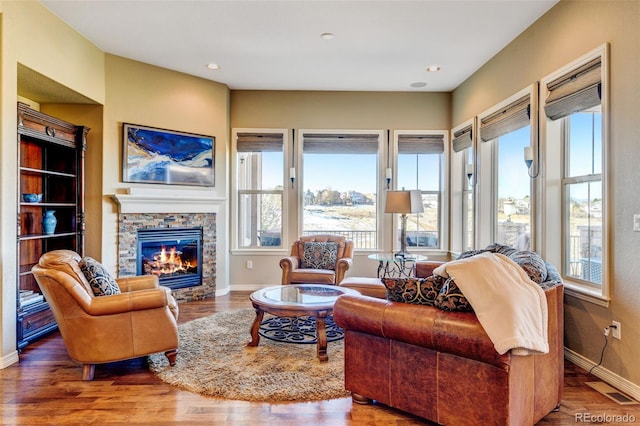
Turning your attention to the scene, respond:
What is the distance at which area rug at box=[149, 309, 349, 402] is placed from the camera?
248 cm

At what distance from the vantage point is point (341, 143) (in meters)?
5.71

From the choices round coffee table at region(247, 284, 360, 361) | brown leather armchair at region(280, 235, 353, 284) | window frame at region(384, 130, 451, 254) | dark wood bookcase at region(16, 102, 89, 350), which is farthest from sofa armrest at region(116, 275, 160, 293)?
window frame at region(384, 130, 451, 254)

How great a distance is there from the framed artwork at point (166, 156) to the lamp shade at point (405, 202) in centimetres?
258

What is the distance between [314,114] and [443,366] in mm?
4467

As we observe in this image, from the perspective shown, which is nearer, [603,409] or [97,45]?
[603,409]

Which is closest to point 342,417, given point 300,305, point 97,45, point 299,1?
point 300,305

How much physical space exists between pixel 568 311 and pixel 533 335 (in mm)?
1687

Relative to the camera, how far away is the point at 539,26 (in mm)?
3463

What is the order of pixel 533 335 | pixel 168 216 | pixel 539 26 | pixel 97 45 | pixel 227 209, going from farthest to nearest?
pixel 227 209 < pixel 168 216 < pixel 97 45 < pixel 539 26 < pixel 533 335

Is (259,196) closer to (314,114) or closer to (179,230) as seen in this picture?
(179,230)

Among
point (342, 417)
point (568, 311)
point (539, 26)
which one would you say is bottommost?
point (342, 417)

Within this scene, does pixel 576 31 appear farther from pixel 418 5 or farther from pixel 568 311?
pixel 568 311

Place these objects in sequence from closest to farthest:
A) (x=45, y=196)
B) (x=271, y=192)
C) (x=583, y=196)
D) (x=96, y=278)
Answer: (x=96, y=278) → (x=583, y=196) → (x=45, y=196) → (x=271, y=192)

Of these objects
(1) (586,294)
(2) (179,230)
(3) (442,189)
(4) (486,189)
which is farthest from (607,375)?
(2) (179,230)
